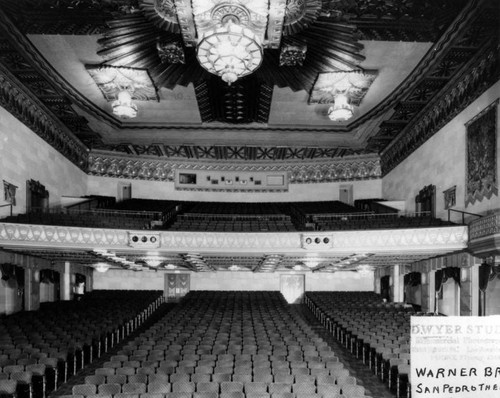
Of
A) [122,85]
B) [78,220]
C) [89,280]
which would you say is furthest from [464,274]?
[89,280]

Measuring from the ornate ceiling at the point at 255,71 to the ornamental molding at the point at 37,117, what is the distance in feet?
0.16

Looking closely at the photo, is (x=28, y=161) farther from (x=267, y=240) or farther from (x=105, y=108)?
(x=267, y=240)

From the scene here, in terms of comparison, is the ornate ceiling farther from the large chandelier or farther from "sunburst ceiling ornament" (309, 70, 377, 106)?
the large chandelier

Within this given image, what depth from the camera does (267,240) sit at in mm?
15922

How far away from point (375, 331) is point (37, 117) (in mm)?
13163

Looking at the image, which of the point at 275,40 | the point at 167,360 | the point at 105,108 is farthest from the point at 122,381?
the point at 105,108

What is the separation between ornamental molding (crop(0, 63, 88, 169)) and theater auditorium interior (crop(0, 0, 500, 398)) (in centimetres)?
10

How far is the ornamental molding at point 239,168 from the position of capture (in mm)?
24188

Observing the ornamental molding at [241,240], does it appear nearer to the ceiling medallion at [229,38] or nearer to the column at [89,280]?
the ceiling medallion at [229,38]

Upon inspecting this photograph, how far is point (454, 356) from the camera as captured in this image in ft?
8.98

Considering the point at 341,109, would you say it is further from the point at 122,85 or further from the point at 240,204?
the point at 240,204

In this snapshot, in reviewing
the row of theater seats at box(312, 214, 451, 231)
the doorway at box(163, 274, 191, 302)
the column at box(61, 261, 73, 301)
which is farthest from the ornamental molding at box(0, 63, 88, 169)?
the row of theater seats at box(312, 214, 451, 231)

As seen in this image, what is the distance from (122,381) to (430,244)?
9.82m

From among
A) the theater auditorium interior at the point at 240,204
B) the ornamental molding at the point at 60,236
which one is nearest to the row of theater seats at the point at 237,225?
the theater auditorium interior at the point at 240,204
